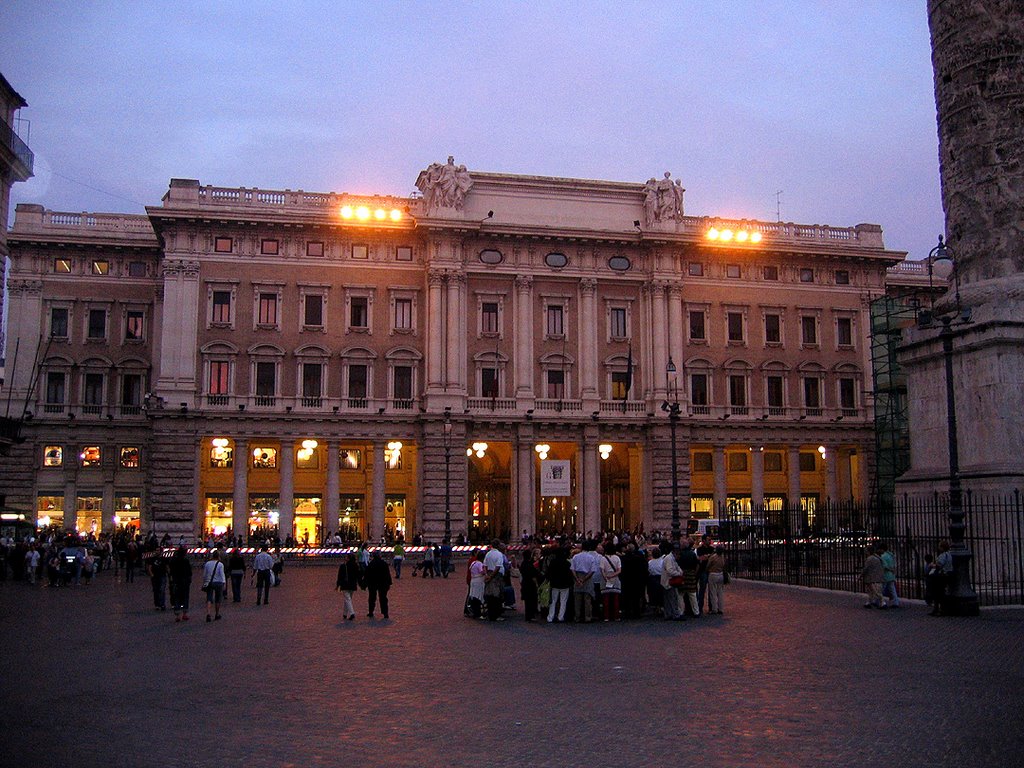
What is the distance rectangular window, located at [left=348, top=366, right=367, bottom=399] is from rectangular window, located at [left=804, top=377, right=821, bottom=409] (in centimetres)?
2496

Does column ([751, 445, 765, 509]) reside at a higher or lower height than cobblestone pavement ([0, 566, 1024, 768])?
higher

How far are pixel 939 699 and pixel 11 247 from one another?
176 ft

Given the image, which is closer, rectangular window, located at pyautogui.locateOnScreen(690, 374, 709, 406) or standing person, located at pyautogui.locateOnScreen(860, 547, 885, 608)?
standing person, located at pyautogui.locateOnScreen(860, 547, 885, 608)

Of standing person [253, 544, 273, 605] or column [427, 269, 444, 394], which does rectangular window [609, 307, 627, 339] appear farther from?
standing person [253, 544, 273, 605]

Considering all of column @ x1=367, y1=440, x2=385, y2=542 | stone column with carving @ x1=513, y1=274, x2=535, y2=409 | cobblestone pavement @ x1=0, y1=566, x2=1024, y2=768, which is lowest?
cobblestone pavement @ x1=0, y1=566, x2=1024, y2=768

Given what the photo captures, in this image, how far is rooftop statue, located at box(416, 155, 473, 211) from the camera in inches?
2112

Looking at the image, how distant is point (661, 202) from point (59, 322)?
3301 centimetres

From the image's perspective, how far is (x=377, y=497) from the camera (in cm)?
5203

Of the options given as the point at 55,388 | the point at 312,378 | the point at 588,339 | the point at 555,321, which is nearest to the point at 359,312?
the point at 312,378

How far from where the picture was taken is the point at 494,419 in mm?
53250

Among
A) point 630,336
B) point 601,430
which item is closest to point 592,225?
point 630,336

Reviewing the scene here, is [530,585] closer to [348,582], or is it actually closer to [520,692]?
[348,582]

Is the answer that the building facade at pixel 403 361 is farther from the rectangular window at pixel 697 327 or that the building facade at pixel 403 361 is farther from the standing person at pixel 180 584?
the standing person at pixel 180 584

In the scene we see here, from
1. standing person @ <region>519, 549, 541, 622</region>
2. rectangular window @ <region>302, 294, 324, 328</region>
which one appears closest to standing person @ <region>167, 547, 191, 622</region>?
standing person @ <region>519, 549, 541, 622</region>
